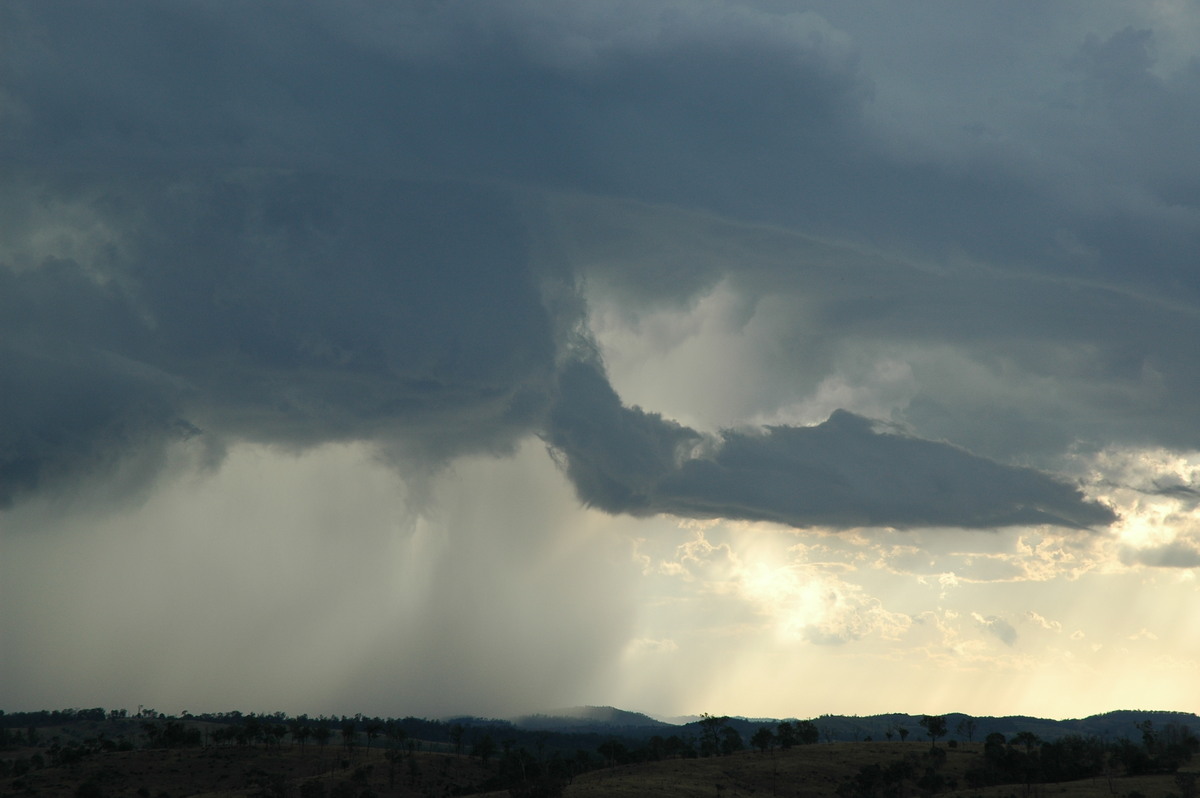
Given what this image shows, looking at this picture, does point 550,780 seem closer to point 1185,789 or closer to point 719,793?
point 719,793

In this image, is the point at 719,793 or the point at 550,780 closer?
the point at 550,780

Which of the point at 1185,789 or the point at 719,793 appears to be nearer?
the point at 1185,789

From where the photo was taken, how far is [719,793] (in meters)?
200

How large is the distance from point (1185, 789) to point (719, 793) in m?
86.7

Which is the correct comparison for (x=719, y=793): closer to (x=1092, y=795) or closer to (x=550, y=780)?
(x=550, y=780)

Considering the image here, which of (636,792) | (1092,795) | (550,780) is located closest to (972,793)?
(1092,795)

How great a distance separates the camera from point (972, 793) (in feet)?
638

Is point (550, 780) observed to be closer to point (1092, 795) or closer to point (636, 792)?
point (636, 792)

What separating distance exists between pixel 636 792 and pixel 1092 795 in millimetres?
90608

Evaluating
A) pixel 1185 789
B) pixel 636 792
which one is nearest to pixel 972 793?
pixel 1185 789

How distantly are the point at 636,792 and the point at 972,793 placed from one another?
66.5 metres

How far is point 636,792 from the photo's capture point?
637ft

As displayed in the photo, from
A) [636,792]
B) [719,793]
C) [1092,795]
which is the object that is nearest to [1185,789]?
[1092,795]

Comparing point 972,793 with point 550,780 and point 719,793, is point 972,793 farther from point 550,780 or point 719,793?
point 550,780
